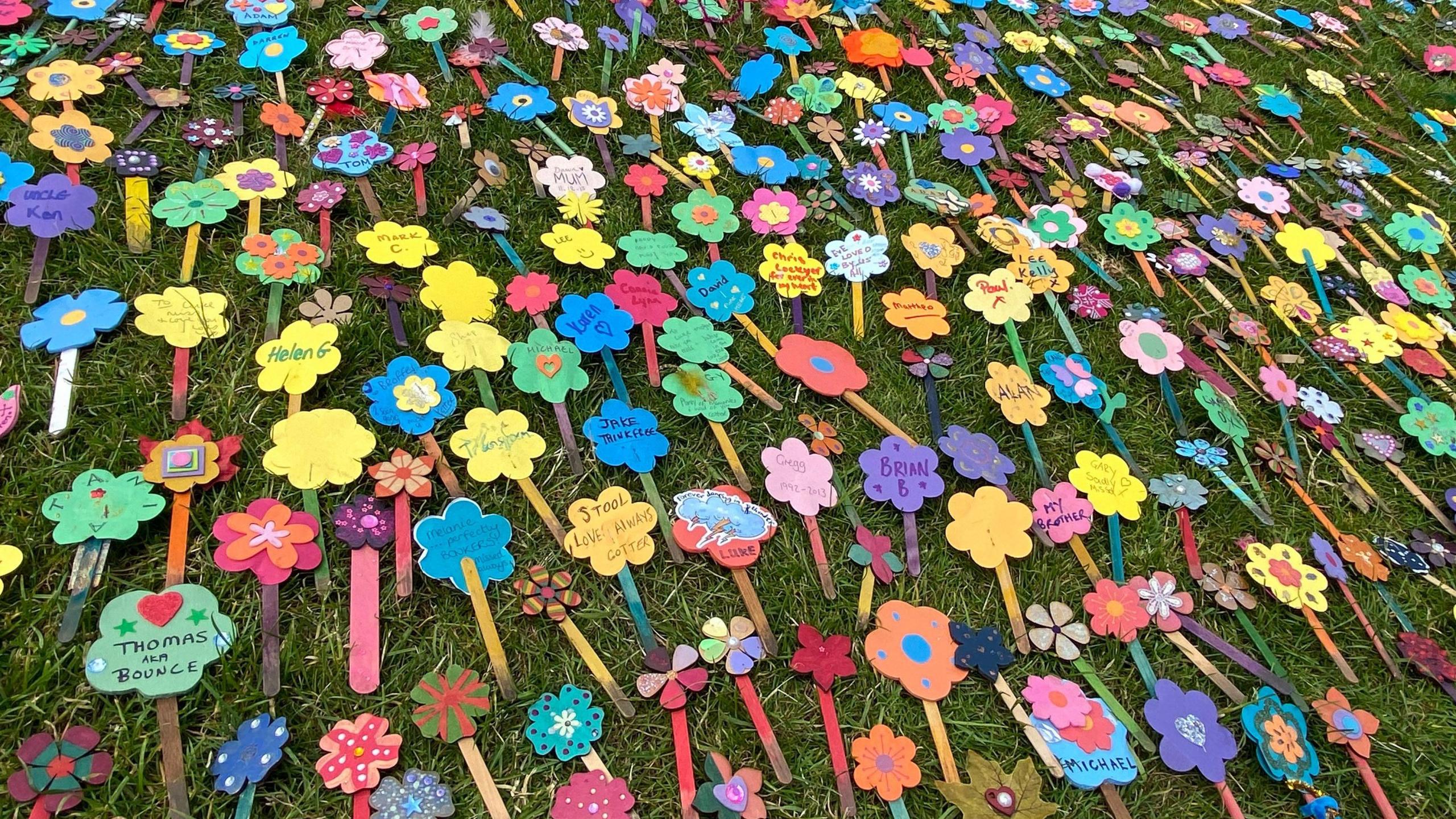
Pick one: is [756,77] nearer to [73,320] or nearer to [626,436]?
[626,436]

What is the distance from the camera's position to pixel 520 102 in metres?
2.26

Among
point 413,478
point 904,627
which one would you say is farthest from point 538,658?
point 904,627

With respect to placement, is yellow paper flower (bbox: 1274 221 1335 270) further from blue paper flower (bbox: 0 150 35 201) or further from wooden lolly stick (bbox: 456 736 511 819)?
blue paper flower (bbox: 0 150 35 201)

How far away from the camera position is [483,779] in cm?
128

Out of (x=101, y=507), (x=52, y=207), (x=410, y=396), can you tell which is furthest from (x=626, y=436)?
(x=52, y=207)

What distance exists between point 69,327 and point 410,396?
0.65 metres

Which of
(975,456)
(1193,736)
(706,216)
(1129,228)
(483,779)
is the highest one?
(1129,228)

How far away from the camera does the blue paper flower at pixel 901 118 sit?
252 cm

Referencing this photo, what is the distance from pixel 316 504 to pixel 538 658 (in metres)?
0.48

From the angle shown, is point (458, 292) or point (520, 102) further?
point (520, 102)

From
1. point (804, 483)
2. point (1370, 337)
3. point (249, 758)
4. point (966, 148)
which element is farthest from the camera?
point (966, 148)

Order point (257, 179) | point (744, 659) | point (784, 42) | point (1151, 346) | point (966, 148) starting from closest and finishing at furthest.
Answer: point (744, 659), point (257, 179), point (1151, 346), point (966, 148), point (784, 42)

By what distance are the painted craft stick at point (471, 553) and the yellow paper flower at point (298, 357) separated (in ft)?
1.26

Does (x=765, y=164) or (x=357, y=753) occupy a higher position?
(x=765, y=164)
